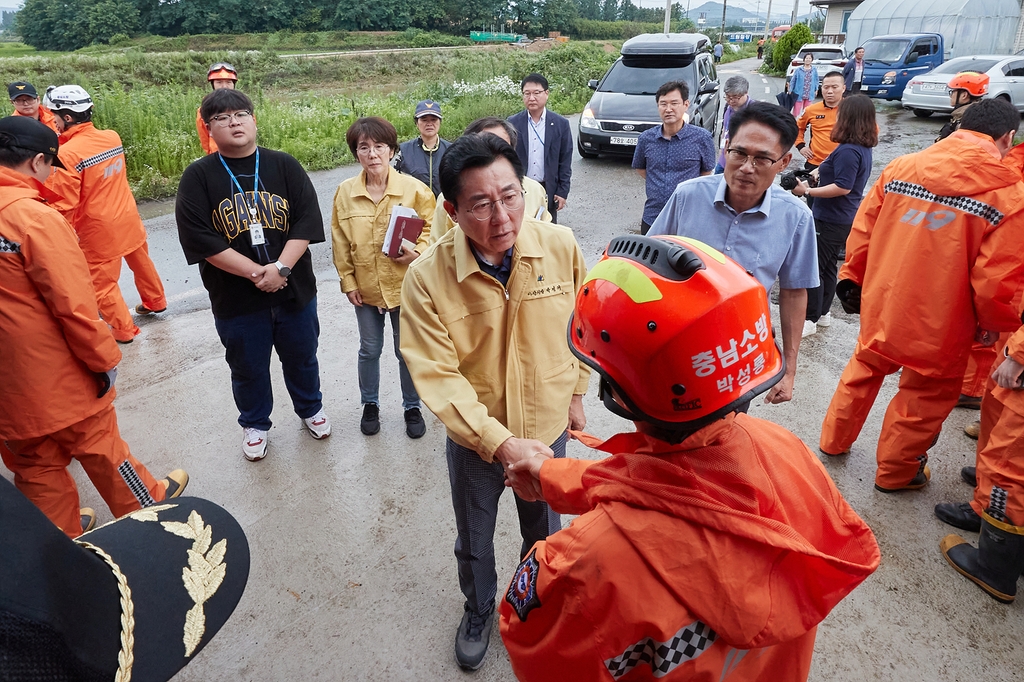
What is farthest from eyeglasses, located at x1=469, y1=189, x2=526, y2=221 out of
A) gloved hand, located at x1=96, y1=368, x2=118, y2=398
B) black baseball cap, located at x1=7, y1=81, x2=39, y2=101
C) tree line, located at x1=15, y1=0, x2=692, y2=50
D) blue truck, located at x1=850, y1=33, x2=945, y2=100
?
tree line, located at x1=15, y1=0, x2=692, y2=50

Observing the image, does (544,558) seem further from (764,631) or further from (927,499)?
(927,499)

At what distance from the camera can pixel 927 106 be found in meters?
14.3

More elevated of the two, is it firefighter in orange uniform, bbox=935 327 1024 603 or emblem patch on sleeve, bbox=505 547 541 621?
emblem patch on sleeve, bbox=505 547 541 621

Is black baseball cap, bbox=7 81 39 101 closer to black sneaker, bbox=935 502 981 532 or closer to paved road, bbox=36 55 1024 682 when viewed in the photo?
paved road, bbox=36 55 1024 682

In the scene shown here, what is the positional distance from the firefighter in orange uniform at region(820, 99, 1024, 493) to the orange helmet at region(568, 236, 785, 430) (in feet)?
7.77

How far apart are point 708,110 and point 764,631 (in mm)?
11600

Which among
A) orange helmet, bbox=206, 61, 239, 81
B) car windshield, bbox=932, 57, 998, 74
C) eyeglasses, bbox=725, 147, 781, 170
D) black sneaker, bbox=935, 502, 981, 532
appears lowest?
black sneaker, bbox=935, 502, 981, 532

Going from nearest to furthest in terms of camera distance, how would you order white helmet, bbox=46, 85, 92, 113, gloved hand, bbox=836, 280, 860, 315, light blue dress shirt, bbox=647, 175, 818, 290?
light blue dress shirt, bbox=647, 175, 818, 290 < gloved hand, bbox=836, 280, 860, 315 < white helmet, bbox=46, 85, 92, 113

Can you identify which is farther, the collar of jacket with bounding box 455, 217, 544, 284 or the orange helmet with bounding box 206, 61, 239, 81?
the orange helmet with bounding box 206, 61, 239, 81

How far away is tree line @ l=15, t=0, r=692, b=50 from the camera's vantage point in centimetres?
4366

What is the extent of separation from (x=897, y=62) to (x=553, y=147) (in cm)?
1623

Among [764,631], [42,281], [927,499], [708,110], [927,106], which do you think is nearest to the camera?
[764,631]

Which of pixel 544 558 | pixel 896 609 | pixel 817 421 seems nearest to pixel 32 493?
pixel 544 558

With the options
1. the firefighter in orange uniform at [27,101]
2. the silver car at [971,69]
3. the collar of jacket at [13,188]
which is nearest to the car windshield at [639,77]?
the silver car at [971,69]
